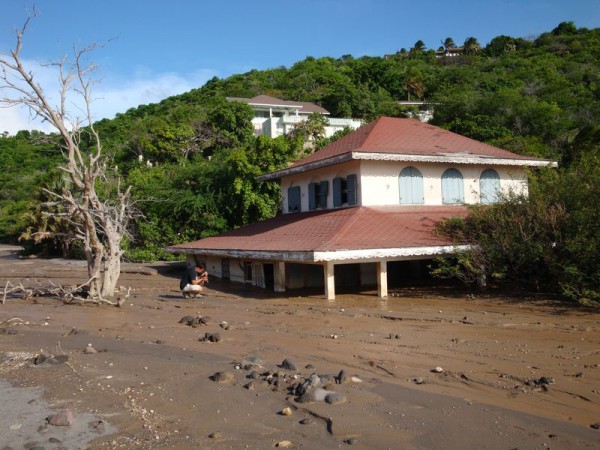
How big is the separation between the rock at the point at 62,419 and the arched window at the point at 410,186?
49.5 ft

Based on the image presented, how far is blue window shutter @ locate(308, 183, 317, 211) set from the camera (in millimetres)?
22297

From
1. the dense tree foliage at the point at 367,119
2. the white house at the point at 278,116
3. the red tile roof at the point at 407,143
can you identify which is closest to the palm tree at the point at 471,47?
the dense tree foliage at the point at 367,119

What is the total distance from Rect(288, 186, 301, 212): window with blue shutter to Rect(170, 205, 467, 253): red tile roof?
723 mm

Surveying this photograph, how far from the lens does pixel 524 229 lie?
16.0m

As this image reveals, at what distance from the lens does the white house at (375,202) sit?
667 inches

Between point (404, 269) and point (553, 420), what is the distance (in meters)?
15.7

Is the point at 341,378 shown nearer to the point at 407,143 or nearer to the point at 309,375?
the point at 309,375

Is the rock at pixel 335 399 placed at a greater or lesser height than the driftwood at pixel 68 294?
lesser

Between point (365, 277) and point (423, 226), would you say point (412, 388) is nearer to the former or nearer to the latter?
point (423, 226)

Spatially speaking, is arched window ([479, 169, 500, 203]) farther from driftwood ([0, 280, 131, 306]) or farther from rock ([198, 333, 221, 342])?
rock ([198, 333, 221, 342])

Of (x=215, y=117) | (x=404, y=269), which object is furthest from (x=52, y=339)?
(x=215, y=117)

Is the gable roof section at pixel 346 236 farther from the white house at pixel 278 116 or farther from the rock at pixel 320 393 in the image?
the white house at pixel 278 116

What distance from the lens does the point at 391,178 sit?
1981 centimetres

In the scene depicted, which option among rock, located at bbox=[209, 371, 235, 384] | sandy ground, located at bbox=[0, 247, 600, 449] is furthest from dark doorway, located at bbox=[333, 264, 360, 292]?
rock, located at bbox=[209, 371, 235, 384]
